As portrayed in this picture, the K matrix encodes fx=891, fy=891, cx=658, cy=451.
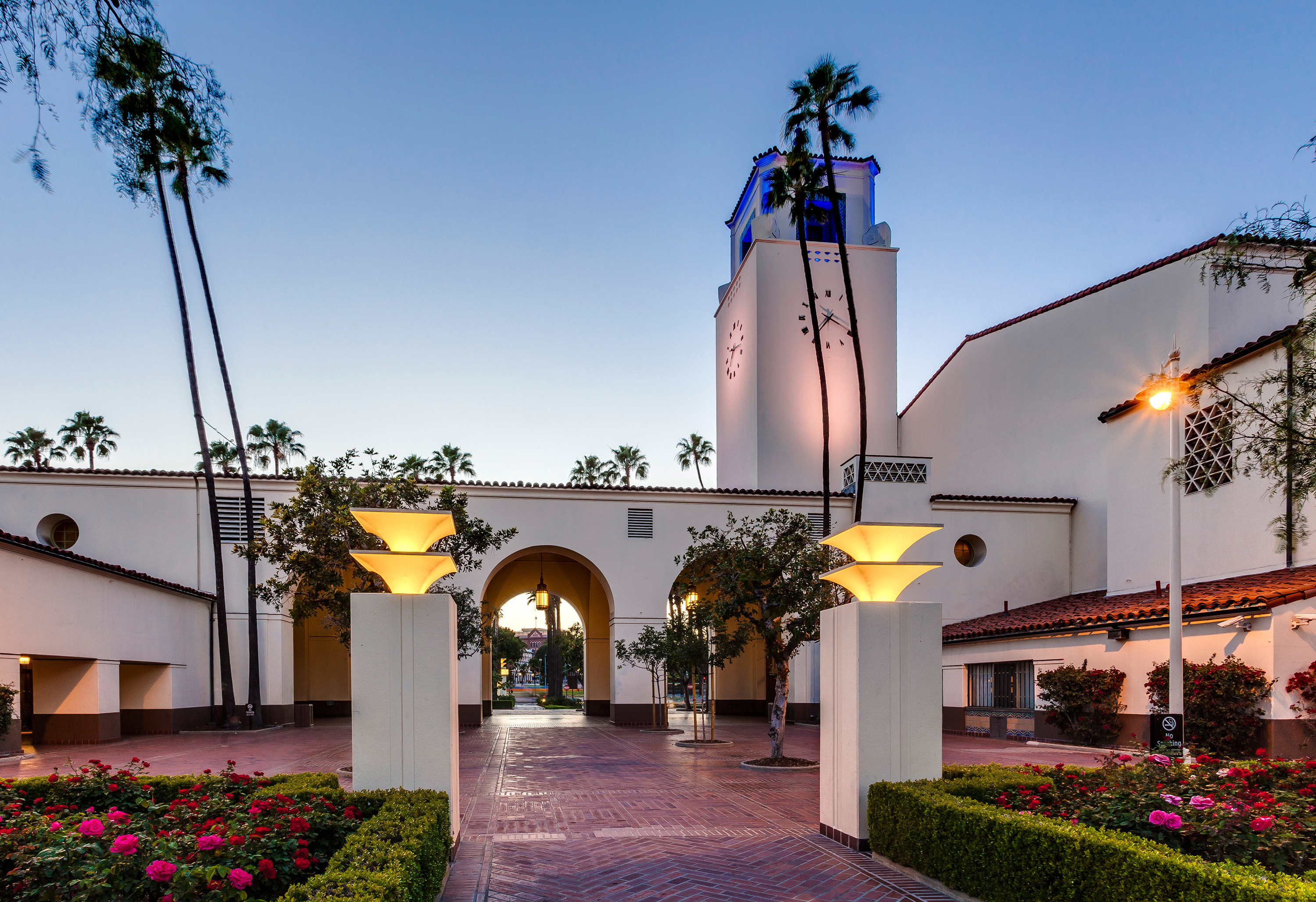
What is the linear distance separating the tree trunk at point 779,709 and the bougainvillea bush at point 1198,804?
629cm

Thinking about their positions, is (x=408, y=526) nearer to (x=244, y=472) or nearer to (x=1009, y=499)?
(x=244, y=472)

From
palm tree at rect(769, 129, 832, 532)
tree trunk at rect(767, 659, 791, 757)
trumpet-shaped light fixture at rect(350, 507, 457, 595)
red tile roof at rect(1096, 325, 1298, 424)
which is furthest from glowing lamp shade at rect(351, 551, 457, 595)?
palm tree at rect(769, 129, 832, 532)

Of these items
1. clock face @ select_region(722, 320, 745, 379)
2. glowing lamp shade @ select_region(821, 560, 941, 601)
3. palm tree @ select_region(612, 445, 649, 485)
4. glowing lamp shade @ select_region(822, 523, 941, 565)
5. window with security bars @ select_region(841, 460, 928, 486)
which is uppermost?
clock face @ select_region(722, 320, 745, 379)

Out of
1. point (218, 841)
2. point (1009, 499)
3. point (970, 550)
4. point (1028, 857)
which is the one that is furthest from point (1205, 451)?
point (218, 841)

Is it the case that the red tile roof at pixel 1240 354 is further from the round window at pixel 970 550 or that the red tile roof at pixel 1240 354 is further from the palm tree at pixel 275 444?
the palm tree at pixel 275 444

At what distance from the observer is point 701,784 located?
12.9 meters

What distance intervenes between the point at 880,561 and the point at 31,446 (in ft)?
150

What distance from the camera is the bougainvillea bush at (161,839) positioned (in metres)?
4.61

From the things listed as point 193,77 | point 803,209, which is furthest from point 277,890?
point 803,209

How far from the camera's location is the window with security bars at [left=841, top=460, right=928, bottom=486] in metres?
26.6

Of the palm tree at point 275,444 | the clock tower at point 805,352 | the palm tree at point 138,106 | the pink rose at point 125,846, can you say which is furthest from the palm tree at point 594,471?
the pink rose at point 125,846

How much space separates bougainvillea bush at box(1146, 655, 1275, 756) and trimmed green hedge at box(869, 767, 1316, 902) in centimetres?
798

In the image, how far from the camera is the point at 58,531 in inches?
944

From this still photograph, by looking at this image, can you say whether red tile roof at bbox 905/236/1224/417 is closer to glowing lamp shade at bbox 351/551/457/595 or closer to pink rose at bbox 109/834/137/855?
glowing lamp shade at bbox 351/551/457/595
